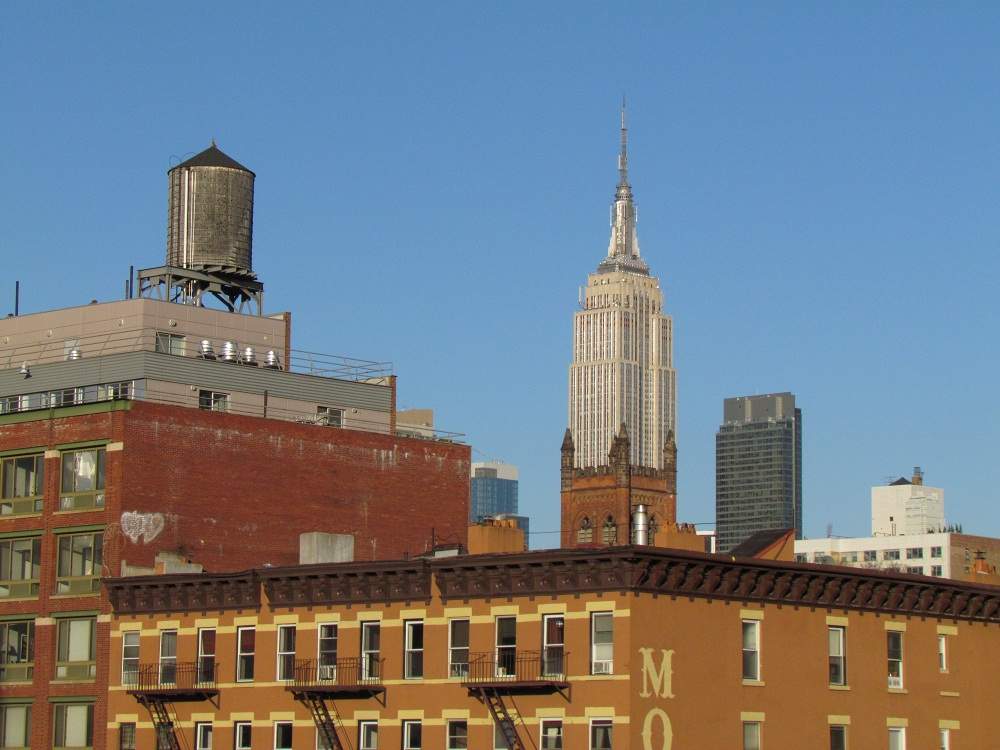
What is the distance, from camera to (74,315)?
8638 centimetres

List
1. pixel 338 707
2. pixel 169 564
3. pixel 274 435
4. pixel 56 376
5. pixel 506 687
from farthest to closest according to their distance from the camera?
1. pixel 56 376
2. pixel 274 435
3. pixel 169 564
4. pixel 338 707
5. pixel 506 687

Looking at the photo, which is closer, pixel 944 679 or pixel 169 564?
pixel 944 679

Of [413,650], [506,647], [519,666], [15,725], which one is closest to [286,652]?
[413,650]

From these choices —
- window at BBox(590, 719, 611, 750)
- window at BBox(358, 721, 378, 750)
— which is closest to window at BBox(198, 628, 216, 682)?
window at BBox(358, 721, 378, 750)

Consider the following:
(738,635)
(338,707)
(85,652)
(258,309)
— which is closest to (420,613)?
(338,707)

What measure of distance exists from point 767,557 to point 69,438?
2566 cm

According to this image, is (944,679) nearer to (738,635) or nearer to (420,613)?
(738,635)

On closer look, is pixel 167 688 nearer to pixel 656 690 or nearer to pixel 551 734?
pixel 551 734

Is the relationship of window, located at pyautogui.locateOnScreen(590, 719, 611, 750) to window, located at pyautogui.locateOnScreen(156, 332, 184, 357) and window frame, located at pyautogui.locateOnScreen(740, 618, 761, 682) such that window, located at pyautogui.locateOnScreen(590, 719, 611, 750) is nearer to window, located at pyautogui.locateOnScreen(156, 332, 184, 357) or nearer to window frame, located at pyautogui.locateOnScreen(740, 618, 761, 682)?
window frame, located at pyautogui.locateOnScreen(740, 618, 761, 682)

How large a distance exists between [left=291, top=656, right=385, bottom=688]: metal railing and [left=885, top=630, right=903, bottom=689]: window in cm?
1578

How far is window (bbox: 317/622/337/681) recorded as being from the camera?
60.6 metres

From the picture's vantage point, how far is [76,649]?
70000 millimetres

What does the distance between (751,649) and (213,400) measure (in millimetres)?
31197

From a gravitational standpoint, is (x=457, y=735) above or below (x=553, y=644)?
below
